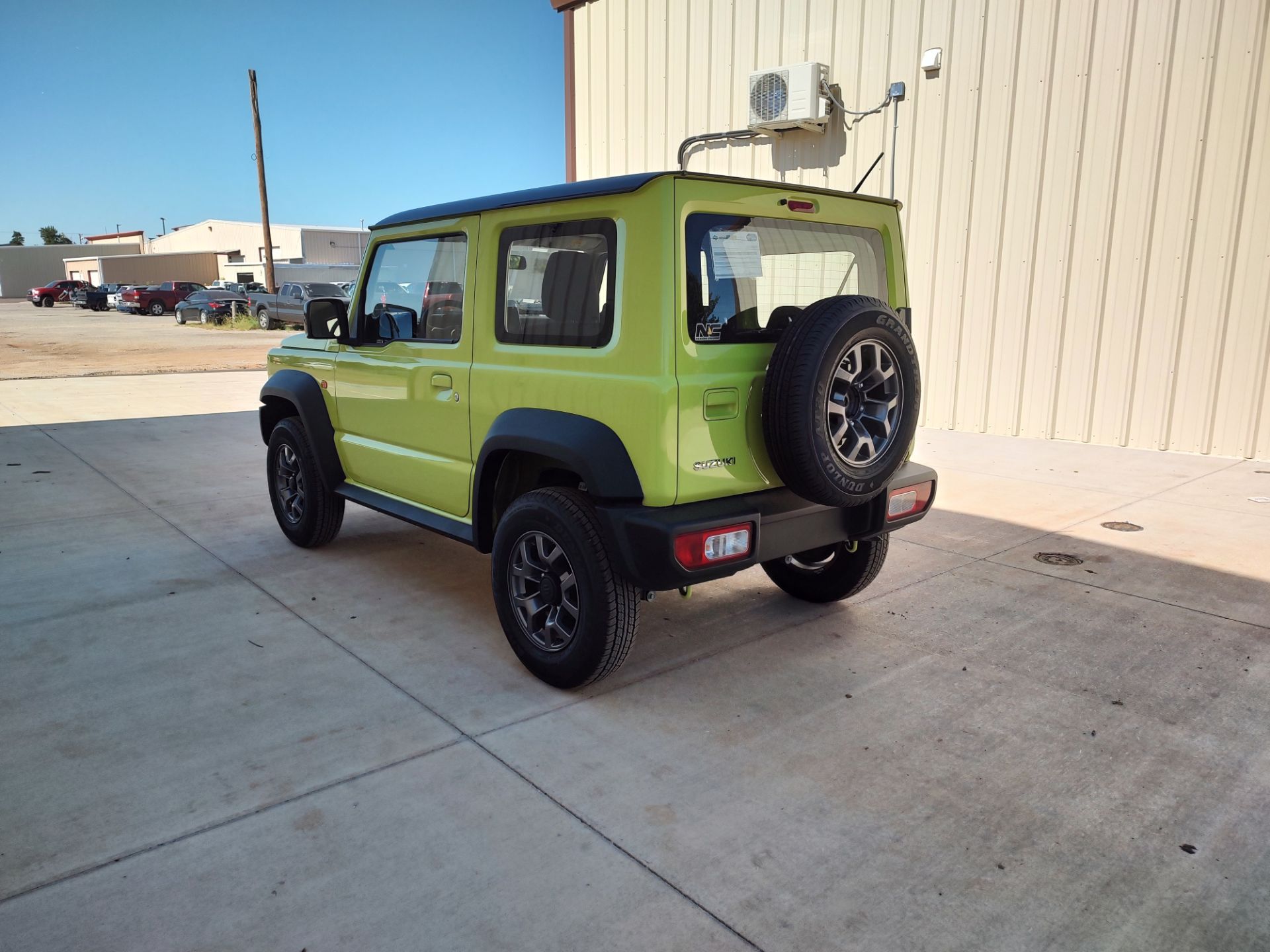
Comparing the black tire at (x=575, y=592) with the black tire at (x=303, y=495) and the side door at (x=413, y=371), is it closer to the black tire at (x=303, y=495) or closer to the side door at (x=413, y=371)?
the side door at (x=413, y=371)

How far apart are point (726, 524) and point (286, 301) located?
27.7 meters

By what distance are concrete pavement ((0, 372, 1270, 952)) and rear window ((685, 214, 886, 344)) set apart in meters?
1.40

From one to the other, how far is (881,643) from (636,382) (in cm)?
175

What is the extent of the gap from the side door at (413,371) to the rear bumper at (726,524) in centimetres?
106

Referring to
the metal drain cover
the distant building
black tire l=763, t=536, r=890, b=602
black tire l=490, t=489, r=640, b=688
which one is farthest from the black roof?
the distant building

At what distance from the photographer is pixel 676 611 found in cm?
430

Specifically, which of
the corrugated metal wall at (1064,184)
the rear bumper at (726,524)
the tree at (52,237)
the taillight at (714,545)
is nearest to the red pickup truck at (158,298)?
the corrugated metal wall at (1064,184)

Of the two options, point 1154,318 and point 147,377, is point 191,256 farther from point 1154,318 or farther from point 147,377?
point 1154,318

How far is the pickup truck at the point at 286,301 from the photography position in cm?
2647

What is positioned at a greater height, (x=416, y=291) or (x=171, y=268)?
(x=171, y=268)

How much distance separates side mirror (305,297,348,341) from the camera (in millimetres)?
4605

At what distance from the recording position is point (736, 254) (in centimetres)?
319

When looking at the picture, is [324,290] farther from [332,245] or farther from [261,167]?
[332,245]

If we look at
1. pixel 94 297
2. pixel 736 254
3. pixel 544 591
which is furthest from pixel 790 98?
pixel 94 297
